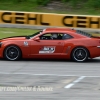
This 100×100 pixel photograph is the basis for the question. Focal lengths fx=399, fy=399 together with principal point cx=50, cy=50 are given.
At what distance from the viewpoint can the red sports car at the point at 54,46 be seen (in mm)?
15344

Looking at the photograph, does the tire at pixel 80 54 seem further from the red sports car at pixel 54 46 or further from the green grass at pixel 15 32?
the green grass at pixel 15 32

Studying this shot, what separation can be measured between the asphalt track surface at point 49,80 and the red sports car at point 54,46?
308 millimetres

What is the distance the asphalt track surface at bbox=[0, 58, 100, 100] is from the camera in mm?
9702

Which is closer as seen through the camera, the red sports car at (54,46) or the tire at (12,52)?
the red sports car at (54,46)

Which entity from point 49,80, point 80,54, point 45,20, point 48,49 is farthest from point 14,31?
point 49,80

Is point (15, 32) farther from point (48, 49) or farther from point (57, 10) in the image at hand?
point (48, 49)

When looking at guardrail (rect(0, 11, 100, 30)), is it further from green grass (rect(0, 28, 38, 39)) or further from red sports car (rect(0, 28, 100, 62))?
red sports car (rect(0, 28, 100, 62))

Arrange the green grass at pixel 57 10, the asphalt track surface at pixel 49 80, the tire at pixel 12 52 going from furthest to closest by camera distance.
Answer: the green grass at pixel 57 10, the tire at pixel 12 52, the asphalt track surface at pixel 49 80

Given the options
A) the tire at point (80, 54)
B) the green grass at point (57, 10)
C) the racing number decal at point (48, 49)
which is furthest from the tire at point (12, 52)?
the green grass at point (57, 10)

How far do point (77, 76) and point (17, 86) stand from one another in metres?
2.44

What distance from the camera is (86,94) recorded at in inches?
388

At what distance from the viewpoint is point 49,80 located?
38.8 feet

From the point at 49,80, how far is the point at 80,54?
386cm

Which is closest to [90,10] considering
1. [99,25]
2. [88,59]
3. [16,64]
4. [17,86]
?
[99,25]
